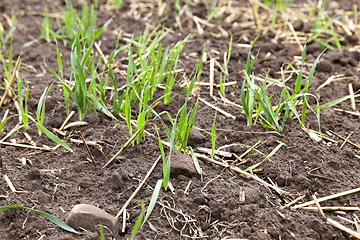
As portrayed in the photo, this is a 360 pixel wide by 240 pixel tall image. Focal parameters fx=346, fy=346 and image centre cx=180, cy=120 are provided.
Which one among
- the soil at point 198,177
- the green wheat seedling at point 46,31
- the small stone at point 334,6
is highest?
the green wheat seedling at point 46,31

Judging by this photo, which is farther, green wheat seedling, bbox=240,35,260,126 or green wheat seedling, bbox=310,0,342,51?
green wheat seedling, bbox=310,0,342,51

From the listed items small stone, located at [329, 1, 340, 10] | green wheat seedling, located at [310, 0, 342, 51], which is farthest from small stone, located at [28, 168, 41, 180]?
small stone, located at [329, 1, 340, 10]

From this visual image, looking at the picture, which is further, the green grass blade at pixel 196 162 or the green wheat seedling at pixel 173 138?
the green grass blade at pixel 196 162

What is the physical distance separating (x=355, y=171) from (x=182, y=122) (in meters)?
0.85

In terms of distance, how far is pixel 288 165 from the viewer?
166 centimetres

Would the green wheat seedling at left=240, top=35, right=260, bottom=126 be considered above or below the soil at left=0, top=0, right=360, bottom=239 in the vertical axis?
above

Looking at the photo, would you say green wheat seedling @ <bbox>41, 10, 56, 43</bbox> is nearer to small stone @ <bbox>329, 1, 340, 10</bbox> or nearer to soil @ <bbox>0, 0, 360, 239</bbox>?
soil @ <bbox>0, 0, 360, 239</bbox>

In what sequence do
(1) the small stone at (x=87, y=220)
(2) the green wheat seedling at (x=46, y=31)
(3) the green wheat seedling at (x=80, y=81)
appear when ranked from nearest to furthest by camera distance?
1. (1) the small stone at (x=87, y=220)
2. (3) the green wheat seedling at (x=80, y=81)
3. (2) the green wheat seedling at (x=46, y=31)

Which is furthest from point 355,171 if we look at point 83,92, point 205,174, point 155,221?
point 83,92


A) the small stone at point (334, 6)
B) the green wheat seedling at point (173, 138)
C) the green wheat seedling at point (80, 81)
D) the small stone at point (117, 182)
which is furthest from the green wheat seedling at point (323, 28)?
the small stone at point (117, 182)

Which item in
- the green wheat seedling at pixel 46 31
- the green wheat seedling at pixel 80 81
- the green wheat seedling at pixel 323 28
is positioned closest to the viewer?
the green wheat seedling at pixel 80 81

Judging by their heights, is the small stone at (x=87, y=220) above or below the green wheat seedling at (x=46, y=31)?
below

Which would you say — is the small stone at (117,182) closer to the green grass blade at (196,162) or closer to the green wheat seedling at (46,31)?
the green grass blade at (196,162)

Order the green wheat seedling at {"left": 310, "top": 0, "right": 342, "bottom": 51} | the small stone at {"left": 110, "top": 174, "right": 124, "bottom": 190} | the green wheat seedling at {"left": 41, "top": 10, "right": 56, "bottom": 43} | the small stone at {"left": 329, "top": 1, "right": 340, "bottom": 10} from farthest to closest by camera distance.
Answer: the small stone at {"left": 329, "top": 1, "right": 340, "bottom": 10}
the green wheat seedling at {"left": 41, "top": 10, "right": 56, "bottom": 43}
the green wheat seedling at {"left": 310, "top": 0, "right": 342, "bottom": 51}
the small stone at {"left": 110, "top": 174, "right": 124, "bottom": 190}
